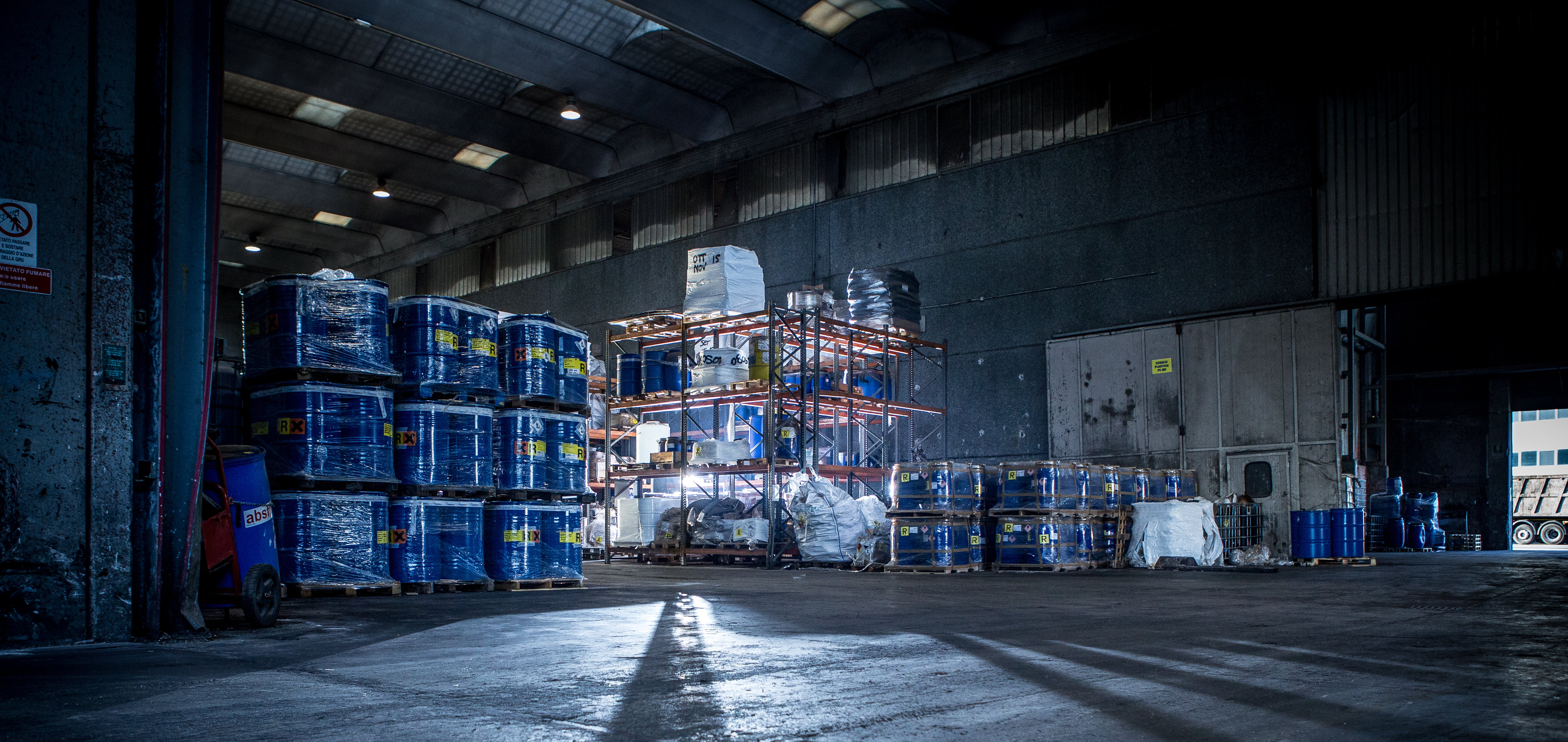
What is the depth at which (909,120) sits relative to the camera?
1862 cm

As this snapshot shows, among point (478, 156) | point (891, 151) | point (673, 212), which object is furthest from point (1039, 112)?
point (478, 156)

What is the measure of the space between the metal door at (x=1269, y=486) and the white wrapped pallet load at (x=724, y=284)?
7.23 m

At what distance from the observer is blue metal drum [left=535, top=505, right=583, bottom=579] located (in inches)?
377

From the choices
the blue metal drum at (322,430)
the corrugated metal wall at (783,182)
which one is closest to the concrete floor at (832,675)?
the blue metal drum at (322,430)

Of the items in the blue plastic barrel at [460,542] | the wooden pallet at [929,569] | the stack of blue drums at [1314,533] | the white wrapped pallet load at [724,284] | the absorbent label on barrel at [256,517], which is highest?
the white wrapped pallet load at [724,284]

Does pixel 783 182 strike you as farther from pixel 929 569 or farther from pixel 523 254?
pixel 929 569

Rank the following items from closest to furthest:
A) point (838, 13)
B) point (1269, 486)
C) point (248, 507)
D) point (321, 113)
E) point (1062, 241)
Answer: point (248, 507)
point (1269, 486)
point (1062, 241)
point (838, 13)
point (321, 113)

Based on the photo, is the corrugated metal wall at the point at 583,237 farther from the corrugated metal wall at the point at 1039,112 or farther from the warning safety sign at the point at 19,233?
the warning safety sign at the point at 19,233

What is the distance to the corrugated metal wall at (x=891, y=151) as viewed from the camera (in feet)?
60.2

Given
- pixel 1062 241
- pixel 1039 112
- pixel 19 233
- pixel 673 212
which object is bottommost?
pixel 19 233

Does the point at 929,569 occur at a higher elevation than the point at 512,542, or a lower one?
lower

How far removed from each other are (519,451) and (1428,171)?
39.8 feet

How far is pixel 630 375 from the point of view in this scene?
1773 centimetres

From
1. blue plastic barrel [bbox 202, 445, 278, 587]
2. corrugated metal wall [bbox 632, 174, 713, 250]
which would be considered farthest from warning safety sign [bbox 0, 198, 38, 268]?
corrugated metal wall [bbox 632, 174, 713, 250]
